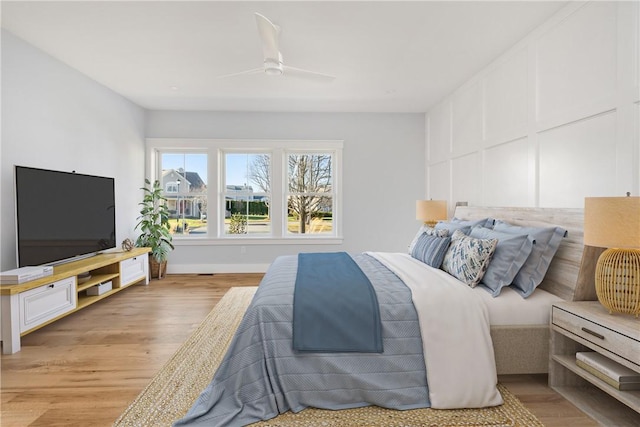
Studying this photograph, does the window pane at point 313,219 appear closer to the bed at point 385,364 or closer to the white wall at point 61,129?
the white wall at point 61,129

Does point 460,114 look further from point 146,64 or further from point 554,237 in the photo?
point 146,64

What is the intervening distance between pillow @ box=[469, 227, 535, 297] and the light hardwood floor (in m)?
0.62

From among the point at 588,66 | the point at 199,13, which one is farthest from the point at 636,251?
the point at 199,13

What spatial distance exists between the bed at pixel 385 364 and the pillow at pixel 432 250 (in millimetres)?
722

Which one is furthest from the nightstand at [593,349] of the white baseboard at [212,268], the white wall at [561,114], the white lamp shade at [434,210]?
the white baseboard at [212,268]

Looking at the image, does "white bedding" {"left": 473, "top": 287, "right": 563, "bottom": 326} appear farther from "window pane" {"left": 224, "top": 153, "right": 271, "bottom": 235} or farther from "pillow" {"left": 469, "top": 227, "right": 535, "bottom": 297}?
"window pane" {"left": 224, "top": 153, "right": 271, "bottom": 235}

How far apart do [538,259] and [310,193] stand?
12.4 feet

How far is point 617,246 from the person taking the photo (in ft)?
5.51

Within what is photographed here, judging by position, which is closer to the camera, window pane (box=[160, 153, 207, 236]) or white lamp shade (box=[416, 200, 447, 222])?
white lamp shade (box=[416, 200, 447, 222])

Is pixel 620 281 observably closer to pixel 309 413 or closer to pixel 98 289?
pixel 309 413

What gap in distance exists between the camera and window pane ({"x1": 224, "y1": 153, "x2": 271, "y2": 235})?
219 inches

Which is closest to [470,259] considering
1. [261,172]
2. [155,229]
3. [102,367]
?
[102,367]

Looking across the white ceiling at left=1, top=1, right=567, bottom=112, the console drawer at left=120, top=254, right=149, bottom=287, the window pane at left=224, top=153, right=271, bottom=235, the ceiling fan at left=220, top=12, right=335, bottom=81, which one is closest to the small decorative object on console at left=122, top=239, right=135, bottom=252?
the console drawer at left=120, top=254, right=149, bottom=287

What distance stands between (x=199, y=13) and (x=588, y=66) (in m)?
2.88
